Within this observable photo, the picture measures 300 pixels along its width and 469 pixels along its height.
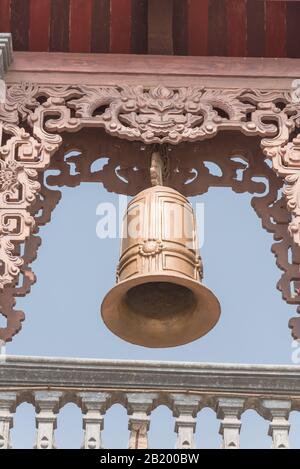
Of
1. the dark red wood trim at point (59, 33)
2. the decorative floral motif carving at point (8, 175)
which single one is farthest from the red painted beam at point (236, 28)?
the decorative floral motif carving at point (8, 175)

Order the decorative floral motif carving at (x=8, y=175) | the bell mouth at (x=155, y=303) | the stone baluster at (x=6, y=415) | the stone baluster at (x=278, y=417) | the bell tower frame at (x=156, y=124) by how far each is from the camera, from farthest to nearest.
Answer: the bell tower frame at (x=156, y=124) < the decorative floral motif carving at (x=8, y=175) < the bell mouth at (x=155, y=303) < the stone baluster at (x=278, y=417) < the stone baluster at (x=6, y=415)

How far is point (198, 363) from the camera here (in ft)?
30.1

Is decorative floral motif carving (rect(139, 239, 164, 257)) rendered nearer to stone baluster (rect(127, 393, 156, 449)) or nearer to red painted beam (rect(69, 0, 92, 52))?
stone baluster (rect(127, 393, 156, 449))

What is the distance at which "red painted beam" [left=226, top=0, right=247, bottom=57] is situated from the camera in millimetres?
10812

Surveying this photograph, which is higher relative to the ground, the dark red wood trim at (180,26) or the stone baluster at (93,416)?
the dark red wood trim at (180,26)

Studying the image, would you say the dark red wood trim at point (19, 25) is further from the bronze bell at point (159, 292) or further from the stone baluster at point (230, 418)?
the stone baluster at point (230, 418)

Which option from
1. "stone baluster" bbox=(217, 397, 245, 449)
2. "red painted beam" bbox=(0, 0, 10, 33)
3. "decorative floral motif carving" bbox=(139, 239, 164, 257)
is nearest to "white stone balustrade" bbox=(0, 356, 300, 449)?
"stone baluster" bbox=(217, 397, 245, 449)

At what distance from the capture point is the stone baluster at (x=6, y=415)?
890cm

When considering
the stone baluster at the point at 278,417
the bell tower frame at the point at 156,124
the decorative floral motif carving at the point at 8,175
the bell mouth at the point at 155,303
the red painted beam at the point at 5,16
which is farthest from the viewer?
the red painted beam at the point at 5,16

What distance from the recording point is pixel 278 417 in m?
9.07

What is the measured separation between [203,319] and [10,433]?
134 centimetres

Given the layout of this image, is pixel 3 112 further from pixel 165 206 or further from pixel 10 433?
pixel 10 433

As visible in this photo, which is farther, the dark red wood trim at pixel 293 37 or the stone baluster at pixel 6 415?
the dark red wood trim at pixel 293 37
